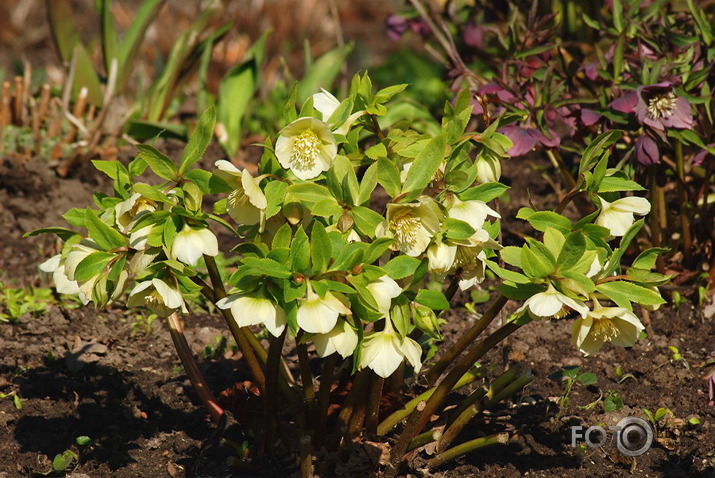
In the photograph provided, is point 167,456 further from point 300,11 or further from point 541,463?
point 300,11

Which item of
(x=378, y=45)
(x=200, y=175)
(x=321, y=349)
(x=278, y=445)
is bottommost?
(x=378, y=45)

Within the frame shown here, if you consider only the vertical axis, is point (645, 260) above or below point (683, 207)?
above

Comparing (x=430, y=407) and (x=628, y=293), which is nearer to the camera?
(x=628, y=293)

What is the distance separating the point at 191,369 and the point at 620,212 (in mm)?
1001

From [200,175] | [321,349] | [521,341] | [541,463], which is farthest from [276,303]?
[521,341]

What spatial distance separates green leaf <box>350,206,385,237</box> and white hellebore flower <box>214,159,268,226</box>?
0.51 feet

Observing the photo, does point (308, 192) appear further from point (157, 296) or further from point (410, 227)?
point (157, 296)

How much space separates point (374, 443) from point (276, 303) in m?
0.55

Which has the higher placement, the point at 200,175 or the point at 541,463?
the point at 200,175

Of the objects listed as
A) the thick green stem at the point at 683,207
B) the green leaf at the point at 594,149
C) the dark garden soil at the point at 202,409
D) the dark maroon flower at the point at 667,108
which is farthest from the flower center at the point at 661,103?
the green leaf at the point at 594,149

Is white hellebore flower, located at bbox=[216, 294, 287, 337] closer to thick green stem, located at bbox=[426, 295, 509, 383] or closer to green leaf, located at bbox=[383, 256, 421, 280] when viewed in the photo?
green leaf, located at bbox=[383, 256, 421, 280]

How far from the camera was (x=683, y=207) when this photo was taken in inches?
94.8

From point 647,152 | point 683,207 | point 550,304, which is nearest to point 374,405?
point 550,304

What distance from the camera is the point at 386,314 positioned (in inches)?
57.7
